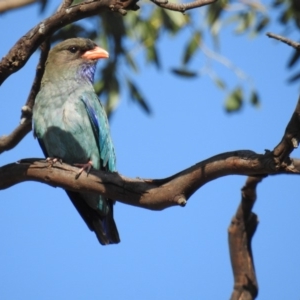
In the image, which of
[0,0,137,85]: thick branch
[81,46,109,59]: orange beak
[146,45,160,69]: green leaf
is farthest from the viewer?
[146,45,160,69]: green leaf

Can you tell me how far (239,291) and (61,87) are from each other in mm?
1995

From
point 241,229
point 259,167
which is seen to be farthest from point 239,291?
point 259,167

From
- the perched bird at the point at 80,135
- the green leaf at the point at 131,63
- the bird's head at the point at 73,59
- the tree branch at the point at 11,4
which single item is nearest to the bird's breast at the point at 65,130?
the perched bird at the point at 80,135

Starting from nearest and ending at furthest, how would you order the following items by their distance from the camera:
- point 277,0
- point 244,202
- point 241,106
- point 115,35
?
point 244,202, point 115,35, point 277,0, point 241,106

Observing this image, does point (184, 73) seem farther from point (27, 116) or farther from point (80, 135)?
point (27, 116)

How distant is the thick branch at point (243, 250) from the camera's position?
4527 mm

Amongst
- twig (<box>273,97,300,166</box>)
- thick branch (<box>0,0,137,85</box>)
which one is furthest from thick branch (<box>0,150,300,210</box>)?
thick branch (<box>0,0,137,85</box>)

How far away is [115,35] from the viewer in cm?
561

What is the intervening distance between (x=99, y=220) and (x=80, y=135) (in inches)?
24.9

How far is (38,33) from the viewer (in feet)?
11.9

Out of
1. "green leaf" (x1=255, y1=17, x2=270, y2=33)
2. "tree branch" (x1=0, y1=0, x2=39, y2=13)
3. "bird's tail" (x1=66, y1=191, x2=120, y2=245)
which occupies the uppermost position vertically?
"green leaf" (x1=255, y1=17, x2=270, y2=33)

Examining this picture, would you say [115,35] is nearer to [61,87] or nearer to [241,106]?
[61,87]

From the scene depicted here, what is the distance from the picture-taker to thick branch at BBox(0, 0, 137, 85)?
3504 millimetres

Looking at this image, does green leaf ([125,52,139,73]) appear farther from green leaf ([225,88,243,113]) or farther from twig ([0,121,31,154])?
twig ([0,121,31,154])
